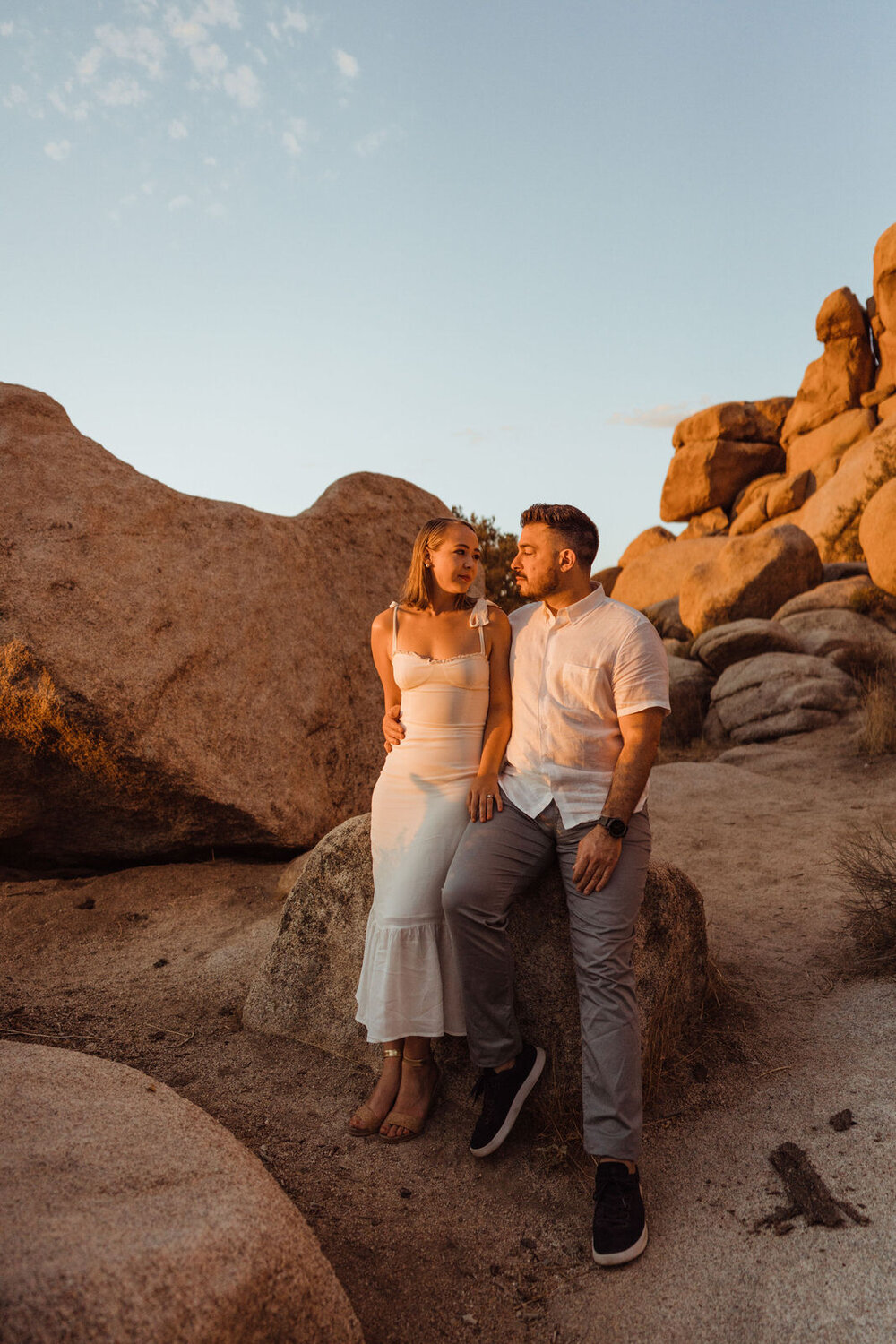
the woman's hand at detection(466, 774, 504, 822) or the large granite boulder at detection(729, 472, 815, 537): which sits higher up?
the large granite boulder at detection(729, 472, 815, 537)

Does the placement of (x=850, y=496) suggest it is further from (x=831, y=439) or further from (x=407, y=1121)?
(x=407, y=1121)

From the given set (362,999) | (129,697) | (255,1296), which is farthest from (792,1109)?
(129,697)

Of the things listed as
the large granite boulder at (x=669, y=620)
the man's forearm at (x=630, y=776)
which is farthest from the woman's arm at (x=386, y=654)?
the large granite boulder at (x=669, y=620)

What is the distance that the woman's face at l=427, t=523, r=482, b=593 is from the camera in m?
3.68

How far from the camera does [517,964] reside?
11.0 feet

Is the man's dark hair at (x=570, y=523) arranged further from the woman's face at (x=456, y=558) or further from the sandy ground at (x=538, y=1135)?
the sandy ground at (x=538, y=1135)

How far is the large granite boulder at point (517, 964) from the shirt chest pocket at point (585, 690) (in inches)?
24.7

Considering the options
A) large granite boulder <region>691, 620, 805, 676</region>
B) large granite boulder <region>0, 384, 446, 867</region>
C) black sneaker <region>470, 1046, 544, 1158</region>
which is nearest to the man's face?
black sneaker <region>470, 1046, 544, 1158</region>

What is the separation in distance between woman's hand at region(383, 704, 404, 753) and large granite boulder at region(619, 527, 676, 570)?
2631 centimetres

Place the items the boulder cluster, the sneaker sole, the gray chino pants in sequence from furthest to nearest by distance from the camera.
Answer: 1. the boulder cluster
2. the gray chino pants
3. the sneaker sole

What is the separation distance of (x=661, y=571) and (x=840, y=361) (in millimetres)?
8756

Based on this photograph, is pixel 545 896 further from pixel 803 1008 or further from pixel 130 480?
pixel 130 480

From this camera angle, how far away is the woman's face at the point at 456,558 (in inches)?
145

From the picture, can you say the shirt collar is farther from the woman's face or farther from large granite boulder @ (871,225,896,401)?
large granite boulder @ (871,225,896,401)
